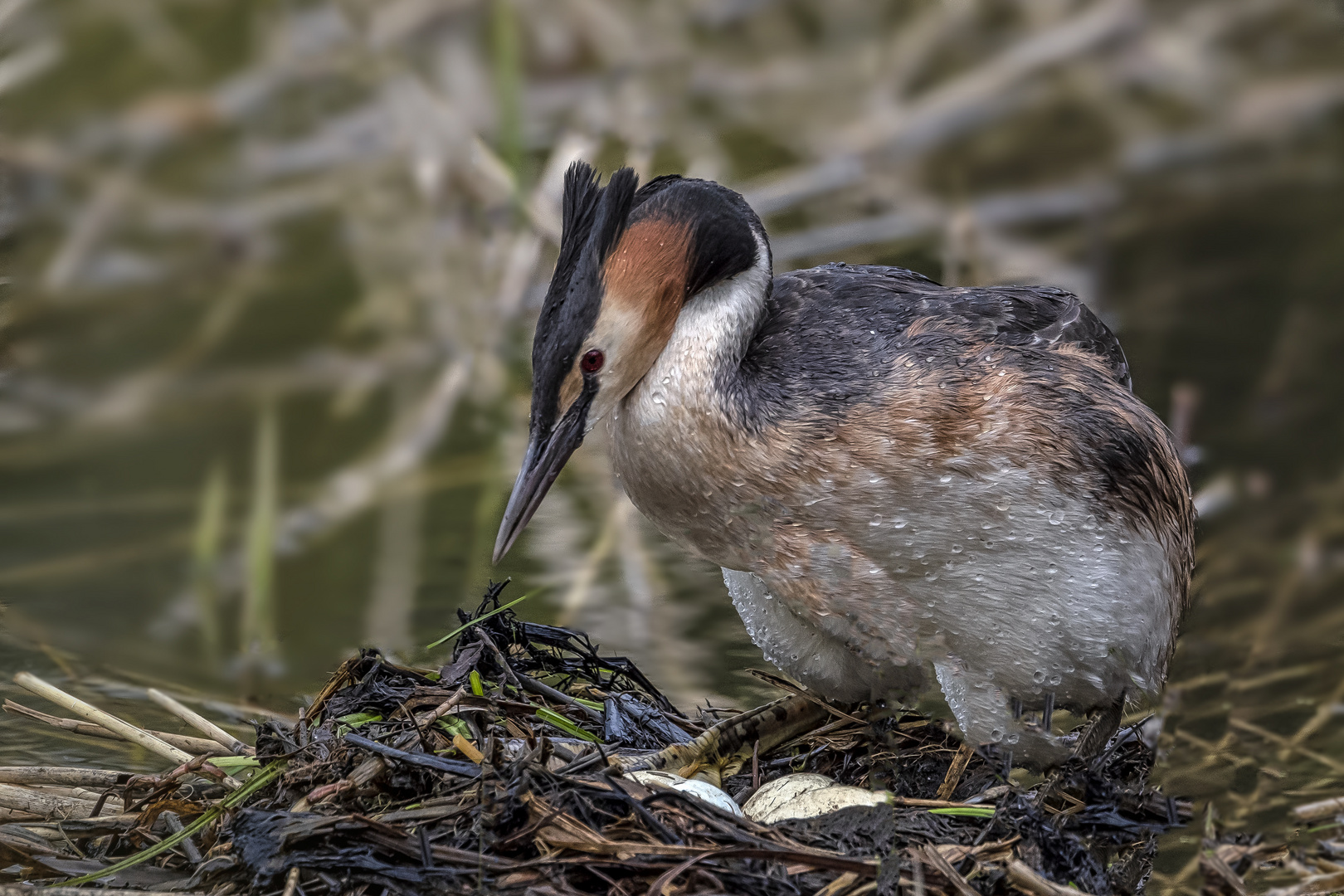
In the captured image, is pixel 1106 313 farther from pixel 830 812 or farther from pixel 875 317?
pixel 830 812

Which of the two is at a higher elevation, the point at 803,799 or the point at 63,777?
the point at 63,777

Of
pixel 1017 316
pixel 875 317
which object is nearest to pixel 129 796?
pixel 875 317

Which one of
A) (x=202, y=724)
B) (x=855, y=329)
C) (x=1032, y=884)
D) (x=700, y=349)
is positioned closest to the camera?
(x=1032, y=884)

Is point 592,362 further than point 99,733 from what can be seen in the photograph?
No

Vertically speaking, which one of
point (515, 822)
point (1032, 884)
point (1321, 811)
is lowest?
point (1321, 811)

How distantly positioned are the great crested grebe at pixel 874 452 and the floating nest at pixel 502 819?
28 centimetres

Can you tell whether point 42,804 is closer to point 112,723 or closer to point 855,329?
point 112,723

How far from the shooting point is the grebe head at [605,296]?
7.17ft

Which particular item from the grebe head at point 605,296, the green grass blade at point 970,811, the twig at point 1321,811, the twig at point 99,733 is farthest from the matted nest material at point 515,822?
the grebe head at point 605,296

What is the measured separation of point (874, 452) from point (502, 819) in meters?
0.88

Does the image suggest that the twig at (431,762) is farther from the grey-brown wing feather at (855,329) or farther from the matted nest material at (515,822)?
the grey-brown wing feather at (855,329)

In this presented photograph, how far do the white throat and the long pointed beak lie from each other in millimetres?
159

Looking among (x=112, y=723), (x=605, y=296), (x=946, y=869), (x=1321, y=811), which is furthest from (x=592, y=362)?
(x=1321, y=811)

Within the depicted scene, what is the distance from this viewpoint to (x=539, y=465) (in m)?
2.23
